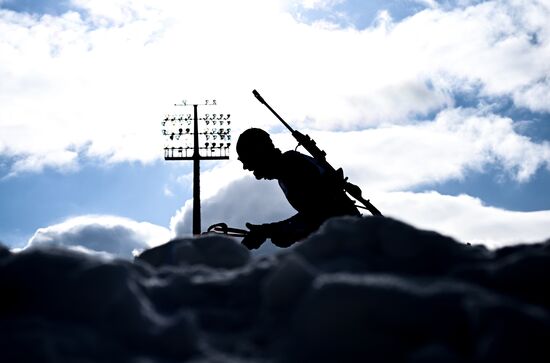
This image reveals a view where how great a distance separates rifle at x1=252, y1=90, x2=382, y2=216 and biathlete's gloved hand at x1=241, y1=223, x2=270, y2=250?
99cm

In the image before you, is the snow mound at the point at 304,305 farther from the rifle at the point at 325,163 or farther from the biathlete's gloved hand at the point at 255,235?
the rifle at the point at 325,163

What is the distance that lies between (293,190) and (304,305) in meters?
3.95

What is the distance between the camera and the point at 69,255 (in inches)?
65.1

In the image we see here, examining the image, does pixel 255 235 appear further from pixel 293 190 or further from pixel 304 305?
pixel 304 305

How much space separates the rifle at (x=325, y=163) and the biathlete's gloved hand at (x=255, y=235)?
3.24 feet

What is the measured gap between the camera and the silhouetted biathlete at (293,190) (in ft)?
17.4

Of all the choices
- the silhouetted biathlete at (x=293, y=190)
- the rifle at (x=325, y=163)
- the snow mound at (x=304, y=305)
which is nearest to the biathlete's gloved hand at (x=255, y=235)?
the silhouetted biathlete at (x=293, y=190)

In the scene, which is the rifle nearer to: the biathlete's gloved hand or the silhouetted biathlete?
the silhouetted biathlete

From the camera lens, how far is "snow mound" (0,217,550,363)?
51.1 inches

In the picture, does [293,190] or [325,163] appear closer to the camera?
[293,190]

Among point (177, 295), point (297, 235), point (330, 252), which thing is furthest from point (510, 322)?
point (297, 235)

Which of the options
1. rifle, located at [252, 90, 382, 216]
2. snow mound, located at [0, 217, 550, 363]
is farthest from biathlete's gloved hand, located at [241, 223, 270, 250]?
snow mound, located at [0, 217, 550, 363]

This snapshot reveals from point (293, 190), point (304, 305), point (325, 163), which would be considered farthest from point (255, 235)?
point (304, 305)

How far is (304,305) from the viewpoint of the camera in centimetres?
142
